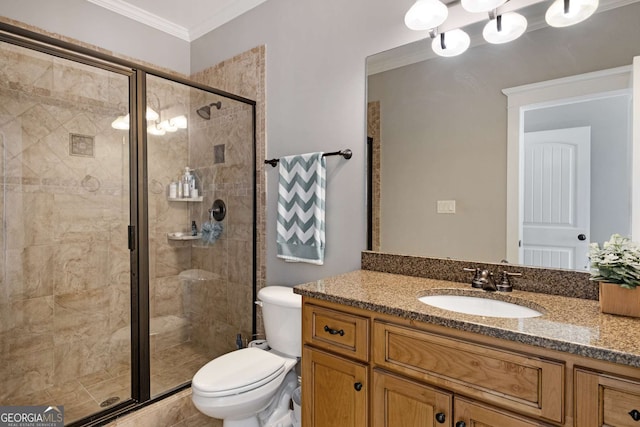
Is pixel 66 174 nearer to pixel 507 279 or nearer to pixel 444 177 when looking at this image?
pixel 444 177

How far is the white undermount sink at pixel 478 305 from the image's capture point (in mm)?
1260

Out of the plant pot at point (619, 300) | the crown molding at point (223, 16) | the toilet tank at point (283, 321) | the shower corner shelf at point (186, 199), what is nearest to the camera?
the plant pot at point (619, 300)

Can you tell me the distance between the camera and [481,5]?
1.37m

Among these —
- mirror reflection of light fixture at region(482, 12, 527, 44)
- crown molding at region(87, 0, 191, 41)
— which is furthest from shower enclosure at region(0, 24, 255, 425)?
mirror reflection of light fixture at region(482, 12, 527, 44)

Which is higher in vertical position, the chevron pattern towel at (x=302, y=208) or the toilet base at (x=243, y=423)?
the chevron pattern towel at (x=302, y=208)

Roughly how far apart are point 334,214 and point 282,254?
1.46 feet

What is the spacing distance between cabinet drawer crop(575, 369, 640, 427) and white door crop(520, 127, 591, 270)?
59 cm

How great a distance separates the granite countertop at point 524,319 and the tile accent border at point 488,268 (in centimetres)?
4

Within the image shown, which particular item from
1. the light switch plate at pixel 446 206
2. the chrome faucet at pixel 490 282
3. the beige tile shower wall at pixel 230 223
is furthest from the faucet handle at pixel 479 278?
the beige tile shower wall at pixel 230 223

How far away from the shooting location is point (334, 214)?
1967 millimetres

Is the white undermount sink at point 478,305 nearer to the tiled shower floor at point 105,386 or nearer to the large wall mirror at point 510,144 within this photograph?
the large wall mirror at point 510,144

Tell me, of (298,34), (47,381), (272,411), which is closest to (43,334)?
(47,381)

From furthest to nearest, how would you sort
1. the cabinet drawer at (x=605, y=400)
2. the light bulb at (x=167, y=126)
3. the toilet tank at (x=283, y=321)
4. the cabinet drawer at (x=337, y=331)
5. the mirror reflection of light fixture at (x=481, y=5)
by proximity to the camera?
the light bulb at (x=167, y=126) < the toilet tank at (x=283, y=321) < the mirror reflection of light fixture at (x=481, y=5) < the cabinet drawer at (x=337, y=331) < the cabinet drawer at (x=605, y=400)

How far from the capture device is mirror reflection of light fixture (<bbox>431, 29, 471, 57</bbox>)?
1.53 meters
